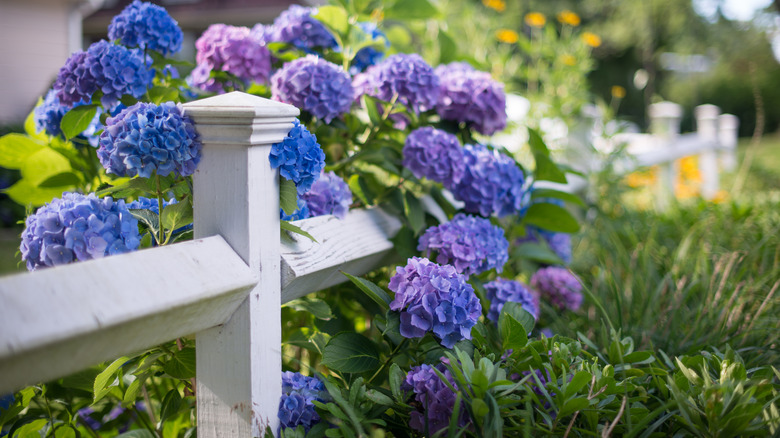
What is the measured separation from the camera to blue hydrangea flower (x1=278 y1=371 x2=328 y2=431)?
3.34ft

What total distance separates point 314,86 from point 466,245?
507 mm

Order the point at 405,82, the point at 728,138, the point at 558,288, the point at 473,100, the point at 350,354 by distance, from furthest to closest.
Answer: the point at 728,138 < the point at 558,288 < the point at 473,100 < the point at 405,82 < the point at 350,354

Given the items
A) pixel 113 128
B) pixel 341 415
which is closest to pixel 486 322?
pixel 341 415

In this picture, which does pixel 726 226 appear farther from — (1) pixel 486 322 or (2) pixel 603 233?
(1) pixel 486 322

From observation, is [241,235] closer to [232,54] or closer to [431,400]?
[431,400]

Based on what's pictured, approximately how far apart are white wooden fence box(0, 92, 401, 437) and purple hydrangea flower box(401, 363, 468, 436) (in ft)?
0.80

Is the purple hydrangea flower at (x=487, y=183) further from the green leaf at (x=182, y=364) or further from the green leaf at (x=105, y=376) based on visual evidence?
the green leaf at (x=105, y=376)

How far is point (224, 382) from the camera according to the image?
97cm

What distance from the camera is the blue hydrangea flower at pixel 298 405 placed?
1018 mm

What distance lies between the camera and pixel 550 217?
184cm

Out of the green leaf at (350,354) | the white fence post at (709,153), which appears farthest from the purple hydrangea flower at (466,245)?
the white fence post at (709,153)

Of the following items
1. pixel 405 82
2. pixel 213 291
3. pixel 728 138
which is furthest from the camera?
pixel 728 138

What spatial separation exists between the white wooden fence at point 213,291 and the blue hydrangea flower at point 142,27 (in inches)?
21.1

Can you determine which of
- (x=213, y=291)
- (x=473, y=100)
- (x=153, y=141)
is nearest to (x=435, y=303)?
(x=213, y=291)
